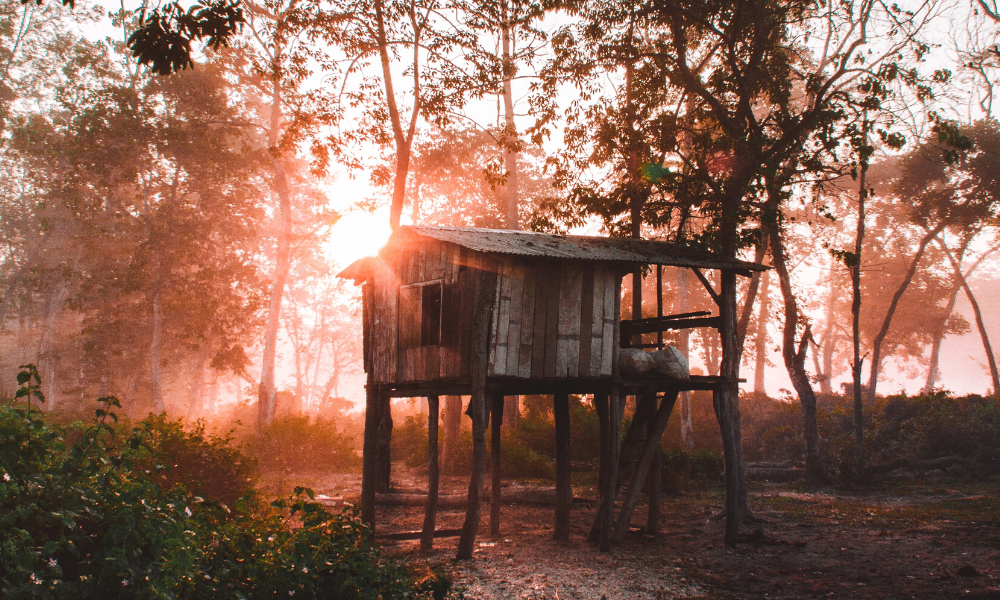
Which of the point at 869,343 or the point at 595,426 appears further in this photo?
the point at 869,343

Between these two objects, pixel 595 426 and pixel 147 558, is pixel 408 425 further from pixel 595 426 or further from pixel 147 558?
pixel 147 558

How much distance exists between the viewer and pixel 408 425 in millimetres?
25797

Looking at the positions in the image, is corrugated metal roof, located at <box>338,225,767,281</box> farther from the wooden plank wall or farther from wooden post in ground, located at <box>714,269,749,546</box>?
wooden post in ground, located at <box>714,269,749,546</box>

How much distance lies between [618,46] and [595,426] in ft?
42.9

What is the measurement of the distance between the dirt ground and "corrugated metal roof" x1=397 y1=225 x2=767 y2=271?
16.0ft

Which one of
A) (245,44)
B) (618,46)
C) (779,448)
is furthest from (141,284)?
(779,448)

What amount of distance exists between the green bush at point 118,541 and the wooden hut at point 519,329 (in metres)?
4.69

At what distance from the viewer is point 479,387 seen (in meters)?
9.57

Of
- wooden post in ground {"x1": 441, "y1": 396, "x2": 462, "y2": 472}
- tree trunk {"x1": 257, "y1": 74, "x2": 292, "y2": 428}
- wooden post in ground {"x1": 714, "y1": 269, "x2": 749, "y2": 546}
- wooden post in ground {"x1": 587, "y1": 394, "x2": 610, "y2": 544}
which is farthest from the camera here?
tree trunk {"x1": 257, "y1": 74, "x2": 292, "y2": 428}

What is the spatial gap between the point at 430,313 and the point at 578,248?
2993 millimetres

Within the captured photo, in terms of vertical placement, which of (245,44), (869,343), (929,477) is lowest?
(929,477)

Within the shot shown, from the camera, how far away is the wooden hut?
983 centimetres

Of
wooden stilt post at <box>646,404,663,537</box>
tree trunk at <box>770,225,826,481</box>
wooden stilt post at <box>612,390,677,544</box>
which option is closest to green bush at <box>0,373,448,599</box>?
wooden stilt post at <box>612,390,677,544</box>

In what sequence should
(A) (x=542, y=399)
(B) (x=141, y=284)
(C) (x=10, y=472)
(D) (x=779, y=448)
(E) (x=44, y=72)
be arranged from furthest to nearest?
1. (E) (x=44, y=72)
2. (B) (x=141, y=284)
3. (A) (x=542, y=399)
4. (D) (x=779, y=448)
5. (C) (x=10, y=472)
